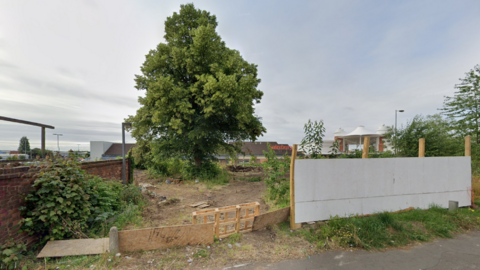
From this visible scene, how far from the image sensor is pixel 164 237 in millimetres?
3996

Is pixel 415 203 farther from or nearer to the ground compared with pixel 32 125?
nearer to the ground

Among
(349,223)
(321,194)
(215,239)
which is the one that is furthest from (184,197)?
(349,223)

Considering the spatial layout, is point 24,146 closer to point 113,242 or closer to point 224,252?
point 113,242

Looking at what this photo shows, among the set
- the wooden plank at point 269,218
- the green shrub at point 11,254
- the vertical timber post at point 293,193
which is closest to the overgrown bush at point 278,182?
the wooden plank at point 269,218

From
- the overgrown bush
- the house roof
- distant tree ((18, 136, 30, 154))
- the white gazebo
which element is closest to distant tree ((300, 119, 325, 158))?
the overgrown bush

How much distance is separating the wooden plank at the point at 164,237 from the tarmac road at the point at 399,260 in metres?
0.94

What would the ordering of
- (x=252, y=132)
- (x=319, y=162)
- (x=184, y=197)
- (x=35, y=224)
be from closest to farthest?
(x=35, y=224)
(x=319, y=162)
(x=184, y=197)
(x=252, y=132)

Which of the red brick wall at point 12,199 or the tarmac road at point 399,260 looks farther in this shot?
the tarmac road at point 399,260

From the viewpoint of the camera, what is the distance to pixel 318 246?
4281 millimetres

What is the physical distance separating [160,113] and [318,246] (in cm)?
921

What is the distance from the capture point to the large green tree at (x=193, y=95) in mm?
10602

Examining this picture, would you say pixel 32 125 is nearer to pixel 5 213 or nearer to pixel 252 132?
pixel 5 213

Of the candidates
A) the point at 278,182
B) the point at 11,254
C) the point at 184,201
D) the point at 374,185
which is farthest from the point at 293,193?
the point at 11,254

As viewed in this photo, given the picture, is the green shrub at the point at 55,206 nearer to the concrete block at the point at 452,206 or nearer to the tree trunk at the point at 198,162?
the tree trunk at the point at 198,162
